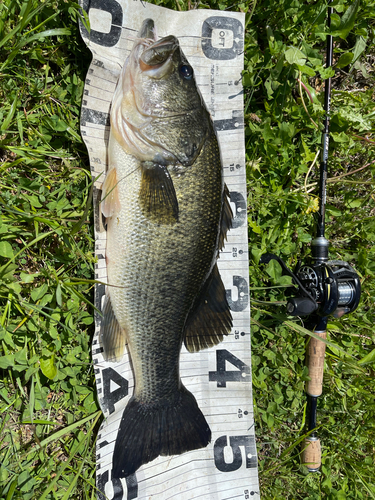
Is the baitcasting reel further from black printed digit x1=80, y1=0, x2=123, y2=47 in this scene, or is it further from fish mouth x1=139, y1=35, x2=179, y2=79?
black printed digit x1=80, y1=0, x2=123, y2=47

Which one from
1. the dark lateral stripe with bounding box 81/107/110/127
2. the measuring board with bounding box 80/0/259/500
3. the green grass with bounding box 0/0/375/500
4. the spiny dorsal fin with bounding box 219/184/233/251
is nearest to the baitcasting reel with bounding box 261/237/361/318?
the green grass with bounding box 0/0/375/500

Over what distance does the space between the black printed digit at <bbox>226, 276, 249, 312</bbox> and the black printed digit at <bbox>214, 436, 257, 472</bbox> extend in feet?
2.77

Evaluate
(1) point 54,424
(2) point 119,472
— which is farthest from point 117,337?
(2) point 119,472

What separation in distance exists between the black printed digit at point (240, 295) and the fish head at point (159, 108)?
89 cm

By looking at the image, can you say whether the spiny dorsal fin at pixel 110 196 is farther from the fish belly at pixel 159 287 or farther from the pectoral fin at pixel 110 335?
the pectoral fin at pixel 110 335

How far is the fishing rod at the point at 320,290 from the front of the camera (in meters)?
2.10

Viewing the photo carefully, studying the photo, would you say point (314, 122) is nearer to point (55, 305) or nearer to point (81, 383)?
point (55, 305)

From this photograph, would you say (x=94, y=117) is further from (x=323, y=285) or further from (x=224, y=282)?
(x=323, y=285)

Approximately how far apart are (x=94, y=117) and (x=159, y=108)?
0.47 meters

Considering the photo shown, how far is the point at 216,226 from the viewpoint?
5.81 ft

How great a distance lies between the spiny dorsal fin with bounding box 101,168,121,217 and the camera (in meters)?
1.71

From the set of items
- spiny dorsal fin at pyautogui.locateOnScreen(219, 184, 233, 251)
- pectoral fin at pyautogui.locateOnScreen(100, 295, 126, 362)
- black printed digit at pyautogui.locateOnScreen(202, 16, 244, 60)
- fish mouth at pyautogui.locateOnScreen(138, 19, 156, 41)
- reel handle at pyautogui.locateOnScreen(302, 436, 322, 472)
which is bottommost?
reel handle at pyautogui.locateOnScreen(302, 436, 322, 472)

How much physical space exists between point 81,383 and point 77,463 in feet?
1.55

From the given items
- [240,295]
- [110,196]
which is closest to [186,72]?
[110,196]
